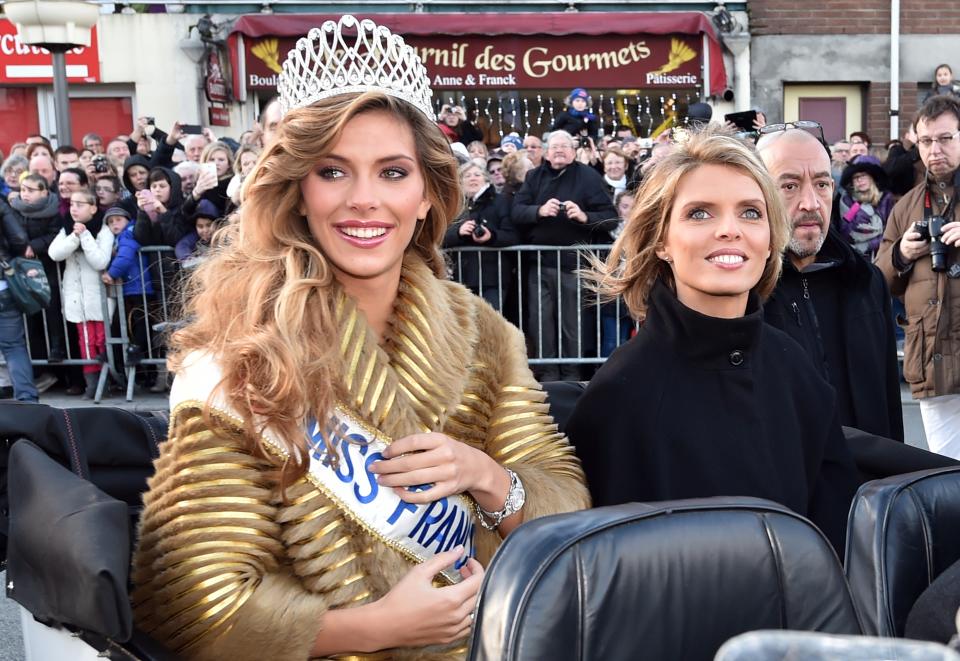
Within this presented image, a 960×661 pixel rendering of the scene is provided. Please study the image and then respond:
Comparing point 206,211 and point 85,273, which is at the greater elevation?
point 206,211

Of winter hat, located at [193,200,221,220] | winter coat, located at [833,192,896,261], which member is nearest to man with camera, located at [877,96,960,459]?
winter coat, located at [833,192,896,261]

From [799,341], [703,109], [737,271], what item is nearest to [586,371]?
[703,109]

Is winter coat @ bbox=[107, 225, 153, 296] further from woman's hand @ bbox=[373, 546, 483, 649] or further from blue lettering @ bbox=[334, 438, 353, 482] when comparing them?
woman's hand @ bbox=[373, 546, 483, 649]

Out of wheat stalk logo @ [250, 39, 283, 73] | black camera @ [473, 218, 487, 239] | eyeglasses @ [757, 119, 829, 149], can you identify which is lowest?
black camera @ [473, 218, 487, 239]

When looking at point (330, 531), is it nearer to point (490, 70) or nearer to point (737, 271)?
point (737, 271)

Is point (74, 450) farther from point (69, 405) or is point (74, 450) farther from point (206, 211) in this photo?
point (69, 405)

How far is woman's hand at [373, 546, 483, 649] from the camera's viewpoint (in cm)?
198

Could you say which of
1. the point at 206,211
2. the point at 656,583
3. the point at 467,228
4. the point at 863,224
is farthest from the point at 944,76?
the point at 656,583

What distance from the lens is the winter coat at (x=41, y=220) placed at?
27.6ft

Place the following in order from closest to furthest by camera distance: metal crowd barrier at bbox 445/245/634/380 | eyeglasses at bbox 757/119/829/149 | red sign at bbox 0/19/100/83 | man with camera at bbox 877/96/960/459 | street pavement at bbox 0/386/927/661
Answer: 1. eyeglasses at bbox 757/119/829/149
2. street pavement at bbox 0/386/927/661
3. man with camera at bbox 877/96/960/459
4. metal crowd barrier at bbox 445/245/634/380
5. red sign at bbox 0/19/100/83

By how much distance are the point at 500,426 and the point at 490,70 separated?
46.9 ft

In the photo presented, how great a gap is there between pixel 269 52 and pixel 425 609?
14.8 meters

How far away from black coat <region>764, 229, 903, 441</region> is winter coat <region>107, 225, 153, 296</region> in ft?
19.6

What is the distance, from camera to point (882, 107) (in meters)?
16.2
